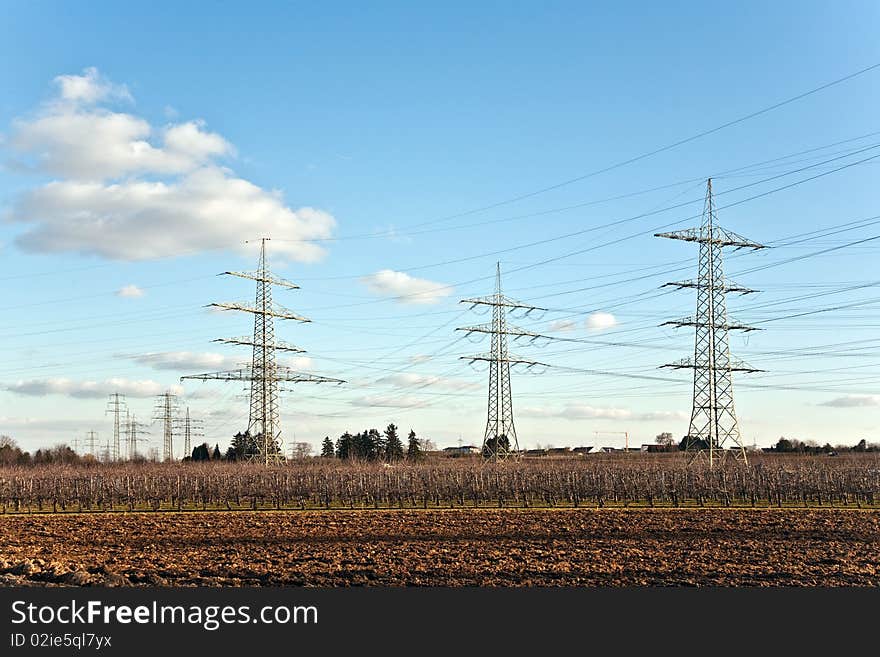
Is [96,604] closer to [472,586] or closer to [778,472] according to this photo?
[472,586]

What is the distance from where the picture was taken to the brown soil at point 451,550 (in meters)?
21.7

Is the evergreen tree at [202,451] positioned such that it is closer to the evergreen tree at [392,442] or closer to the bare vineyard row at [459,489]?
the evergreen tree at [392,442]

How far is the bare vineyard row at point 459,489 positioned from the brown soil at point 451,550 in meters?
13.0

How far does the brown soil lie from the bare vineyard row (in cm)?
1299

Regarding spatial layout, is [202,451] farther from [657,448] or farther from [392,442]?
[657,448]

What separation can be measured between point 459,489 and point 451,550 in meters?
30.1

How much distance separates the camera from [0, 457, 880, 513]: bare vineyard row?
55594 millimetres

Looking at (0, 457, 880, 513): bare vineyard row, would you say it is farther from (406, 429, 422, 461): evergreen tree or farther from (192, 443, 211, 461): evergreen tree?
(192, 443, 211, 461): evergreen tree

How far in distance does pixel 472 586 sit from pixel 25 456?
121924mm

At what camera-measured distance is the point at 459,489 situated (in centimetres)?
5678

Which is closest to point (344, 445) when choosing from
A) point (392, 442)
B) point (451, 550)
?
point (392, 442)

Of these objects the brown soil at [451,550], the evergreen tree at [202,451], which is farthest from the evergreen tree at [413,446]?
the brown soil at [451,550]

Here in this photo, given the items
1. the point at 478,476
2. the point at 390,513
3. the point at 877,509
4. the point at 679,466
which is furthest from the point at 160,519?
the point at 877,509

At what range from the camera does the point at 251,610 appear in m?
17.0
